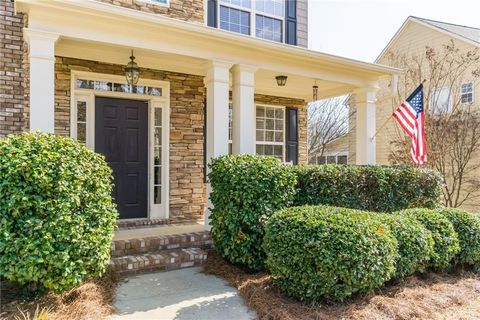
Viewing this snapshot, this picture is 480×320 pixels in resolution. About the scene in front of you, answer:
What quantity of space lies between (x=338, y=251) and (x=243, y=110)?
9.52 feet

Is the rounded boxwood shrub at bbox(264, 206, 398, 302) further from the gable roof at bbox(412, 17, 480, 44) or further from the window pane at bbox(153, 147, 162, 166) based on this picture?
the gable roof at bbox(412, 17, 480, 44)

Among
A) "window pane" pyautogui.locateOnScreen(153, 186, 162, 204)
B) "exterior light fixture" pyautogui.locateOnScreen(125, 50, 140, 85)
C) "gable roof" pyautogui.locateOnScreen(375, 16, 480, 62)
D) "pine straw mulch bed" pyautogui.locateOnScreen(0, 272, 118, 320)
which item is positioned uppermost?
"gable roof" pyautogui.locateOnScreen(375, 16, 480, 62)

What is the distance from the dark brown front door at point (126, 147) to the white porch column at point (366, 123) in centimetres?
430

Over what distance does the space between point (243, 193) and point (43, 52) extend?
2988 millimetres

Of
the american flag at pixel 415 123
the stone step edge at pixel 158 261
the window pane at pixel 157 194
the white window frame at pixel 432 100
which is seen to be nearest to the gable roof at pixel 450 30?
the white window frame at pixel 432 100

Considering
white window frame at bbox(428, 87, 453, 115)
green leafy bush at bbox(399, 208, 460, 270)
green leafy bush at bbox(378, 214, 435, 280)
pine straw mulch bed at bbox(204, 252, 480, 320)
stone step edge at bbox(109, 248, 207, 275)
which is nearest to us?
pine straw mulch bed at bbox(204, 252, 480, 320)

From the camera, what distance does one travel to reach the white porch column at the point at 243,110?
567cm

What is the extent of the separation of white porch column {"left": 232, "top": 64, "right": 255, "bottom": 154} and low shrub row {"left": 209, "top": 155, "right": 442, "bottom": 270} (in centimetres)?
74

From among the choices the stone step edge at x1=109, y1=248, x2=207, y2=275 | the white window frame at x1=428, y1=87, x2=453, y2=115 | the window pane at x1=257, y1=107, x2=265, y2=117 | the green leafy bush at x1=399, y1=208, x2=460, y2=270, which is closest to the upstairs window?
the white window frame at x1=428, y1=87, x2=453, y2=115

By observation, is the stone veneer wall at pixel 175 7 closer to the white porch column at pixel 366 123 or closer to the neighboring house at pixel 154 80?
the neighboring house at pixel 154 80

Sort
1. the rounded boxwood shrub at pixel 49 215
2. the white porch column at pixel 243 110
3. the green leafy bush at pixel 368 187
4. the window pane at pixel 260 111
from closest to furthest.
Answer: the rounded boxwood shrub at pixel 49 215 < the green leafy bush at pixel 368 187 < the white porch column at pixel 243 110 < the window pane at pixel 260 111

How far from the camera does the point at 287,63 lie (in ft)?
20.2

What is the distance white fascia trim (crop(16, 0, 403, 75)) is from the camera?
431 centimetres

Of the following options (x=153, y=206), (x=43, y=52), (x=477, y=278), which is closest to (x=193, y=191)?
(x=153, y=206)
